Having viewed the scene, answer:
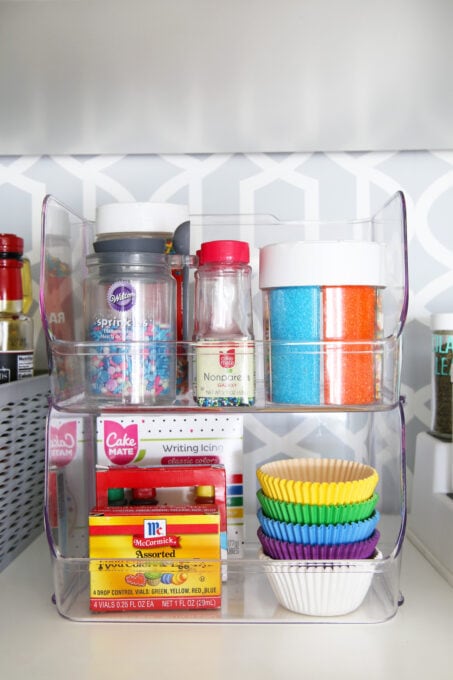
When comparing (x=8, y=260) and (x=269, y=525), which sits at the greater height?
(x=8, y=260)

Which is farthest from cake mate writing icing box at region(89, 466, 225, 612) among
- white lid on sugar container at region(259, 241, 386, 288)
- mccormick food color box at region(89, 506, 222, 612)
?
white lid on sugar container at region(259, 241, 386, 288)

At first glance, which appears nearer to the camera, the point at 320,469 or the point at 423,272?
the point at 320,469

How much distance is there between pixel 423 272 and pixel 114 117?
54 centimetres

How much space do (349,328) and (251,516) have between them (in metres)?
0.44

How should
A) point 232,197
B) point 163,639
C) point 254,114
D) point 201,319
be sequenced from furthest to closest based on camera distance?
point 232,197, point 254,114, point 201,319, point 163,639

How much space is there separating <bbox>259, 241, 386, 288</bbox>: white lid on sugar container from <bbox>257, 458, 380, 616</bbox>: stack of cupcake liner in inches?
8.6

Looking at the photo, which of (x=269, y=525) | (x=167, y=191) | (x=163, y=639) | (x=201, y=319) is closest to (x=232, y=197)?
(x=167, y=191)

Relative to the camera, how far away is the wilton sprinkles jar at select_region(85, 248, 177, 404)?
0.74 meters

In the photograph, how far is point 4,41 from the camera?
2.31 ft

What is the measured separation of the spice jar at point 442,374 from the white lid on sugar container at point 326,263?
224mm

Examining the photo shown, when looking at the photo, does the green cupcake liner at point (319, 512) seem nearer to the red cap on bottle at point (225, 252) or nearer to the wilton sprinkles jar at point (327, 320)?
the wilton sprinkles jar at point (327, 320)

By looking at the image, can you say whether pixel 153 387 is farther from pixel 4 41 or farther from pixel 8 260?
pixel 4 41

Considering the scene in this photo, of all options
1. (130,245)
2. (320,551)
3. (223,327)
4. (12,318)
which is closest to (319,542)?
(320,551)

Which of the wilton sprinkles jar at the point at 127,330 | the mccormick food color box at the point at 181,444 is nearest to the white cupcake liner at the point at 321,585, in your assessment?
the mccormick food color box at the point at 181,444
